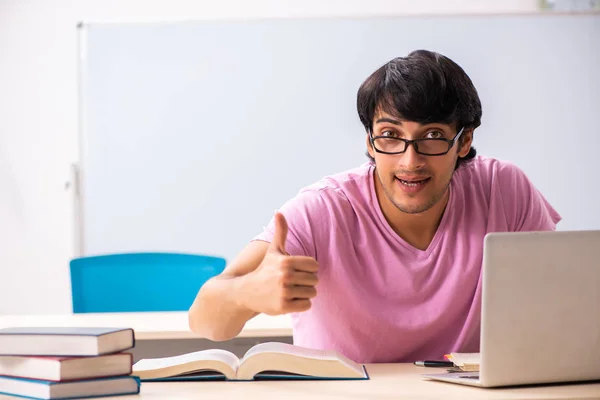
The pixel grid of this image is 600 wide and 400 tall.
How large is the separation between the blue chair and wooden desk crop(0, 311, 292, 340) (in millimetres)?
149

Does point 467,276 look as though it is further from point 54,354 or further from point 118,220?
point 118,220

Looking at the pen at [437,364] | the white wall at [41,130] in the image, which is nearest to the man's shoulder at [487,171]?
the pen at [437,364]

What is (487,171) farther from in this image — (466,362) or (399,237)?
(466,362)

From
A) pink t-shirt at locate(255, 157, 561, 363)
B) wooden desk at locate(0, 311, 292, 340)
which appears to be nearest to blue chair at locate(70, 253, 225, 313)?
wooden desk at locate(0, 311, 292, 340)

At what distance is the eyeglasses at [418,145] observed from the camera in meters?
1.70

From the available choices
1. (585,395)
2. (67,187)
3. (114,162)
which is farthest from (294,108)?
(585,395)

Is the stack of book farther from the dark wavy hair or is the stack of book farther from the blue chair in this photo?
the blue chair

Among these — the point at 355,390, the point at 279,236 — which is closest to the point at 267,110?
the point at 279,236

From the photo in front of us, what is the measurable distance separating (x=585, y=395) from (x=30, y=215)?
10.6 ft

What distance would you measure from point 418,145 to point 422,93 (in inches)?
4.4

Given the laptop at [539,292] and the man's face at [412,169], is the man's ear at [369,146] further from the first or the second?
the laptop at [539,292]

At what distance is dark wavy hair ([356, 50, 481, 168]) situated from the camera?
168cm

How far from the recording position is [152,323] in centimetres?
230

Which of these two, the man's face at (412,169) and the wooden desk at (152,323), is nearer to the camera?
the man's face at (412,169)
